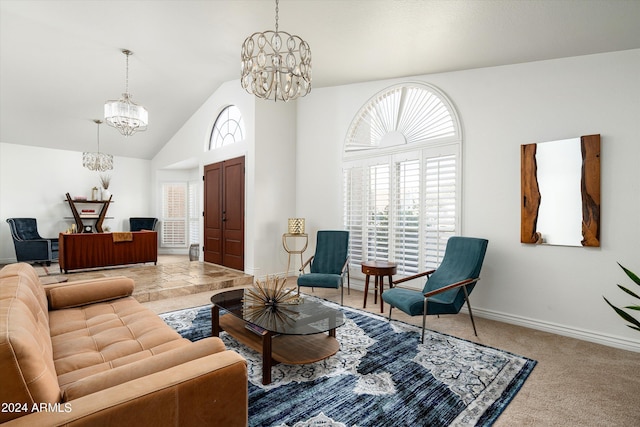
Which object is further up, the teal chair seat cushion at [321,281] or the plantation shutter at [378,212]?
the plantation shutter at [378,212]

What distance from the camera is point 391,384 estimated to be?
2.32 metres

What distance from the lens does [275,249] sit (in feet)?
18.9

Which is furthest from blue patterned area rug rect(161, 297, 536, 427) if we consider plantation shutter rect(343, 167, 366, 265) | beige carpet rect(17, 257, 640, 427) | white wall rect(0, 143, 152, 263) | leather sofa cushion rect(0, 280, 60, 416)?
white wall rect(0, 143, 152, 263)

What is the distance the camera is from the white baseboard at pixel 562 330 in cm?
295

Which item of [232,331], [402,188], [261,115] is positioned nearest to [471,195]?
[402,188]

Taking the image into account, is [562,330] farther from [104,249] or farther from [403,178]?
[104,249]

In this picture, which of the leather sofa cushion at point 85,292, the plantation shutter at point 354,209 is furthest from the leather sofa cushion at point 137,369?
the plantation shutter at point 354,209

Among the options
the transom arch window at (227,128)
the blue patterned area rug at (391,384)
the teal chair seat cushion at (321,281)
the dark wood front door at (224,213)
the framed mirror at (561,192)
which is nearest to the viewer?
the blue patterned area rug at (391,384)

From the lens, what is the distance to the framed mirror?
121 inches

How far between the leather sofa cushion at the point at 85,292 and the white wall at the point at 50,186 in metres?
6.15

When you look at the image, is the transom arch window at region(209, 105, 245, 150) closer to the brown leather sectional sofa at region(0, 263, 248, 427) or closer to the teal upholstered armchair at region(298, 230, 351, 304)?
the teal upholstered armchair at region(298, 230, 351, 304)

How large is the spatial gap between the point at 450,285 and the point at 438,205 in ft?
4.18

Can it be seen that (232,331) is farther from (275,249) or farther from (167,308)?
(275,249)

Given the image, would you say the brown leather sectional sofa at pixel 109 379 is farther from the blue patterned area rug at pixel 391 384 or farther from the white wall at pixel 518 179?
the white wall at pixel 518 179
